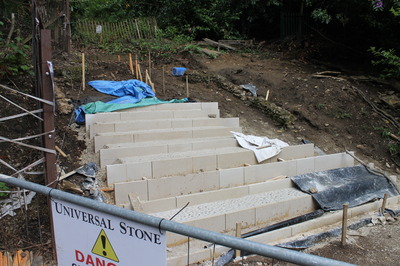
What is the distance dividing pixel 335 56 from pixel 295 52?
1.62m

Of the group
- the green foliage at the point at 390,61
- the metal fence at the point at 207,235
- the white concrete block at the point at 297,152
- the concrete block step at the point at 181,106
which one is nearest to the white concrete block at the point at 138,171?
the concrete block step at the point at 181,106

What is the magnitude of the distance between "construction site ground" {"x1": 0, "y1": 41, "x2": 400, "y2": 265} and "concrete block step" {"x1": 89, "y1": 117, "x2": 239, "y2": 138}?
405 mm

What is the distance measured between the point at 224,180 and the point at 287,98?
16.2 feet

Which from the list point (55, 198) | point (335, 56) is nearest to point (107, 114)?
point (55, 198)

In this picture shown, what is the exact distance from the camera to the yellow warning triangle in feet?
6.08

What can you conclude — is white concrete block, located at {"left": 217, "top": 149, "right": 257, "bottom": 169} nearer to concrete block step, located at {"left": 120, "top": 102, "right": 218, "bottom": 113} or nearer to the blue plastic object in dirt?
concrete block step, located at {"left": 120, "top": 102, "right": 218, "bottom": 113}

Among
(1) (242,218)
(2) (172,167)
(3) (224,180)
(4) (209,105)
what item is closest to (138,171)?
(2) (172,167)

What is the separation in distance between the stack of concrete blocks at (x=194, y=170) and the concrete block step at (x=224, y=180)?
16mm

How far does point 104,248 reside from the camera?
1.88m

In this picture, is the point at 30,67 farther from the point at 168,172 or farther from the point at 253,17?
the point at 253,17

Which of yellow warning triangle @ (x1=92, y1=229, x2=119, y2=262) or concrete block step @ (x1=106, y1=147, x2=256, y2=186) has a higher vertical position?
yellow warning triangle @ (x1=92, y1=229, x2=119, y2=262)

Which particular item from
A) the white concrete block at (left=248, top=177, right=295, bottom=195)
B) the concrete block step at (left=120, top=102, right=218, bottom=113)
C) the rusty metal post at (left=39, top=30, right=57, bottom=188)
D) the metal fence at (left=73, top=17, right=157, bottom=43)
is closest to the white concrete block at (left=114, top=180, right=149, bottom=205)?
the rusty metal post at (left=39, top=30, right=57, bottom=188)

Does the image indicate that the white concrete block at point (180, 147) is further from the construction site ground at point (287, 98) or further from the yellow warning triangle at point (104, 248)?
the yellow warning triangle at point (104, 248)

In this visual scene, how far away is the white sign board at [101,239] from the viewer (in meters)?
1.73
